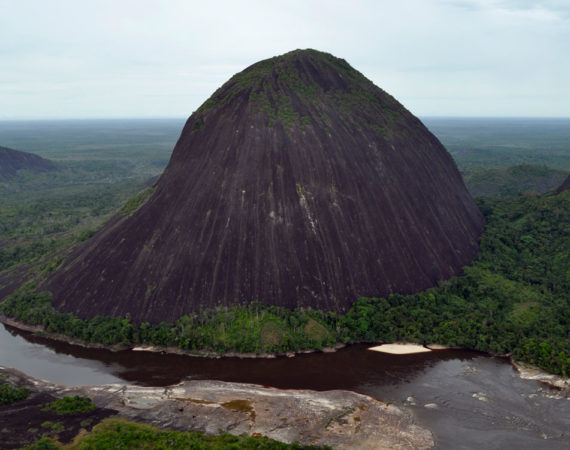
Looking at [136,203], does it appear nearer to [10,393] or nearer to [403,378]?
[10,393]

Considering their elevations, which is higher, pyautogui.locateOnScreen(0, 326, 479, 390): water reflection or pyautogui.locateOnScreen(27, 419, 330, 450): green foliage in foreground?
pyautogui.locateOnScreen(27, 419, 330, 450): green foliage in foreground

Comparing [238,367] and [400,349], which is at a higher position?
[400,349]

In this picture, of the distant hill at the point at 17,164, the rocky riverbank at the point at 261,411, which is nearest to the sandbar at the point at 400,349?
the rocky riverbank at the point at 261,411

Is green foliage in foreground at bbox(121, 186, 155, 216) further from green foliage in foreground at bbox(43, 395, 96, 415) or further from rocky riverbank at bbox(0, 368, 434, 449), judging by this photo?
green foliage in foreground at bbox(43, 395, 96, 415)

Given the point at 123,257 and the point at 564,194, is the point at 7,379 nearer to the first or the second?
the point at 123,257

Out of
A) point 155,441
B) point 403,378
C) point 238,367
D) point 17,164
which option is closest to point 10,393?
point 155,441

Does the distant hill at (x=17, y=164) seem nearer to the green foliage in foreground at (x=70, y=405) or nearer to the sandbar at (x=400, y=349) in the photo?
the green foliage in foreground at (x=70, y=405)

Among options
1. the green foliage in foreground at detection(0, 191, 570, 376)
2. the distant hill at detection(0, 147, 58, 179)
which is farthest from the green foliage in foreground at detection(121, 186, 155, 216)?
the distant hill at detection(0, 147, 58, 179)
